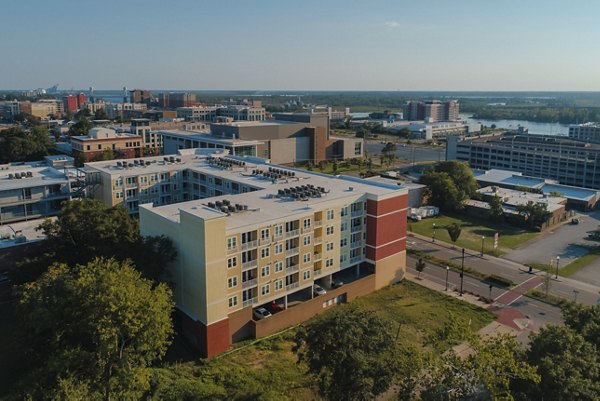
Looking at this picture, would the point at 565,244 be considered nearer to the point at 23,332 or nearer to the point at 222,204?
the point at 222,204

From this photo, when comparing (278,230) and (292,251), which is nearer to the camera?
(278,230)

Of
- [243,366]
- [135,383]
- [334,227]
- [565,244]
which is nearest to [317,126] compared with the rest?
[565,244]

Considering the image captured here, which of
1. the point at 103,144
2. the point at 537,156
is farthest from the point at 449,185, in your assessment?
the point at 103,144

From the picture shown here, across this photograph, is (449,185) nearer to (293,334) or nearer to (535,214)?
(535,214)

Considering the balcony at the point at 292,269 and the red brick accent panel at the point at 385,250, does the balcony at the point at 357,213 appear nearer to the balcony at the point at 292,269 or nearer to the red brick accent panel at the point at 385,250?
the red brick accent panel at the point at 385,250

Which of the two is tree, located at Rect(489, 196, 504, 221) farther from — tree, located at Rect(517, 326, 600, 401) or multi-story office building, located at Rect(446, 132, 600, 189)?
tree, located at Rect(517, 326, 600, 401)

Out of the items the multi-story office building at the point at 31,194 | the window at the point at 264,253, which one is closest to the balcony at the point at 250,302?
the window at the point at 264,253

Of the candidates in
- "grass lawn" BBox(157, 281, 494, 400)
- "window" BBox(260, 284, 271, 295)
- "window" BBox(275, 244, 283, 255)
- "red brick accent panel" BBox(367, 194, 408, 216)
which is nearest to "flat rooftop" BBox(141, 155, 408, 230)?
"red brick accent panel" BBox(367, 194, 408, 216)
